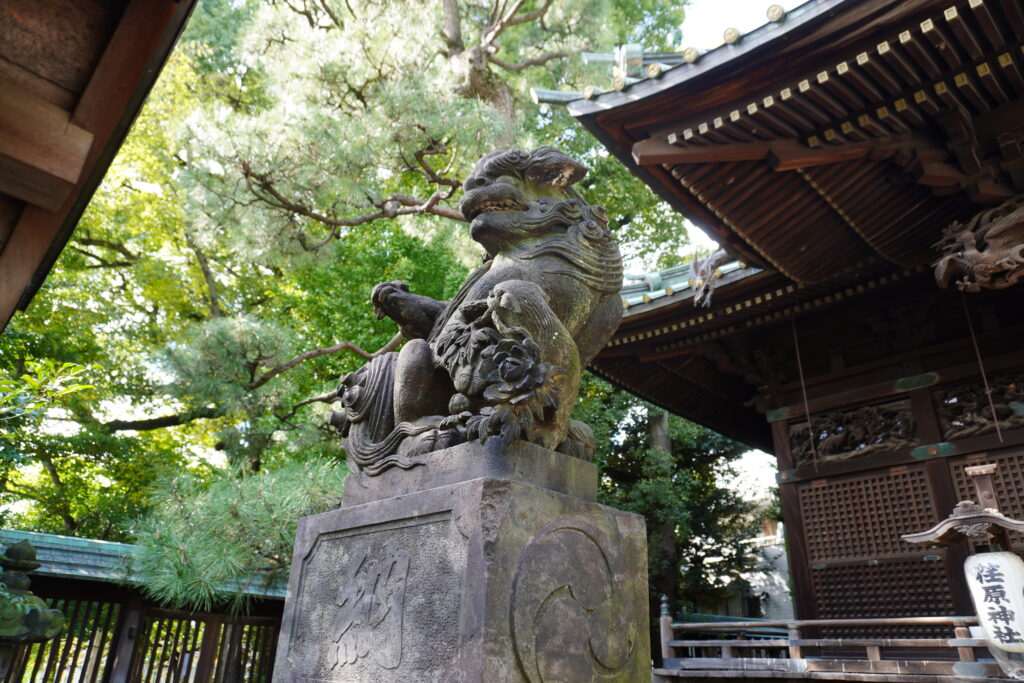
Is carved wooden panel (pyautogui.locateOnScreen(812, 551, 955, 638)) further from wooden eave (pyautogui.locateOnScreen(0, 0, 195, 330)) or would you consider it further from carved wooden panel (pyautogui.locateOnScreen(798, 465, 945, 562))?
wooden eave (pyautogui.locateOnScreen(0, 0, 195, 330))

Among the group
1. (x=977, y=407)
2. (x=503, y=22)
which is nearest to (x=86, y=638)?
(x=977, y=407)

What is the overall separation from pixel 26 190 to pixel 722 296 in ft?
18.4

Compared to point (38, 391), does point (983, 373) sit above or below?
above

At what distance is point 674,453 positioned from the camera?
45.3 feet

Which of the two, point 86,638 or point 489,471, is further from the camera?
point 86,638

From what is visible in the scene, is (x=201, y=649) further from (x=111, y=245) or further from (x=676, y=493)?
(x=111, y=245)

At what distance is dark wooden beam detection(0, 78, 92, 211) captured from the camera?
1.59m

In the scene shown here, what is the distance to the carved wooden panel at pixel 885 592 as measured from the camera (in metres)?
5.52

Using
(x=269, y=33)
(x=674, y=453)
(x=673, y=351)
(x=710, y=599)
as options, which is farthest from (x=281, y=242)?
(x=710, y=599)

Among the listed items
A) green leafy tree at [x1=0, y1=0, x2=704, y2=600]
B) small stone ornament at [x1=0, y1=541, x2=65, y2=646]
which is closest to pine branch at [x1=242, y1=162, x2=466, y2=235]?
green leafy tree at [x1=0, y1=0, x2=704, y2=600]

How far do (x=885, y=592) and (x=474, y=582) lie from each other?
5.27 m

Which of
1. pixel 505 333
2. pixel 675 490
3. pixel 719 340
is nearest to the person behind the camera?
pixel 505 333

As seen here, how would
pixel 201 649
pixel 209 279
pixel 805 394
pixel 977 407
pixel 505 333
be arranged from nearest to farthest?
pixel 505 333 < pixel 977 407 < pixel 805 394 < pixel 201 649 < pixel 209 279

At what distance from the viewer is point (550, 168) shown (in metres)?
2.99
